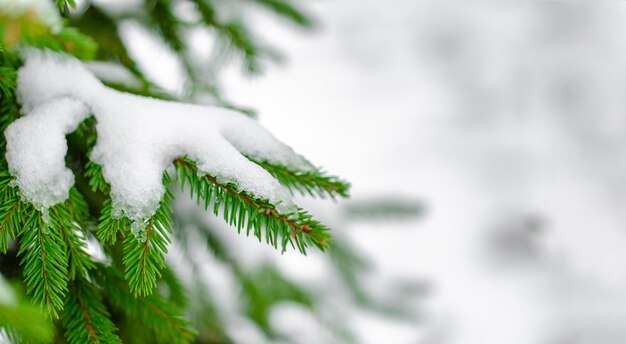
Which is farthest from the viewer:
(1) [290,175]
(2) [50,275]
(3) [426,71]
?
(3) [426,71]

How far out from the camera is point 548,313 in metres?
3.75

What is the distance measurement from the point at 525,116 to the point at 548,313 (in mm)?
2044

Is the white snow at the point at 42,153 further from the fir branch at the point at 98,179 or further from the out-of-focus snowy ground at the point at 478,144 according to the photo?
the out-of-focus snowy ground at the point at 478,144

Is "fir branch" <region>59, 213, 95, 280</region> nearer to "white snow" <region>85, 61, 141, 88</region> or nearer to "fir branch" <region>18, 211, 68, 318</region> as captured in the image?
"fir branch" <region>18, 211, 68, 318</region>

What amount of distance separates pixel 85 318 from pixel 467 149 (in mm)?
4699

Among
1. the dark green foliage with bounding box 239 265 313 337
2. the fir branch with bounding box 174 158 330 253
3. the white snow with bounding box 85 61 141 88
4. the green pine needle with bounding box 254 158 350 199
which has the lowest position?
the fir branch with bounding box 174 158 330 253

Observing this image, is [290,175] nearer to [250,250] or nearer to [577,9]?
[250,250]

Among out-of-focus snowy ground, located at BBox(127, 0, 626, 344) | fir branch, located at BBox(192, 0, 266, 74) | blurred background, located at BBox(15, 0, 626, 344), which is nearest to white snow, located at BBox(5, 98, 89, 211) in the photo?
fir branch, located at BBox(192, 0, 266, 74)

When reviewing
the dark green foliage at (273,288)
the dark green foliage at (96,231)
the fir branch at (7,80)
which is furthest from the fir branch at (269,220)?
the dark green foliage at (273,288)

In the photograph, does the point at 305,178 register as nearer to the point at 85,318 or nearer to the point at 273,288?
the point at 85,318

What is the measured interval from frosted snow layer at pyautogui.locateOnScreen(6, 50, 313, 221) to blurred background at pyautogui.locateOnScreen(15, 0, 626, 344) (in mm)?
1495

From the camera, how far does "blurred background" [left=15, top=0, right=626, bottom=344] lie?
3592 millimetres

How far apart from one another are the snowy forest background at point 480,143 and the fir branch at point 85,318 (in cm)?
212

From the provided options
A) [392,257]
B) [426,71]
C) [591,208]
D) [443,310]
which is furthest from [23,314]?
[426,71]
